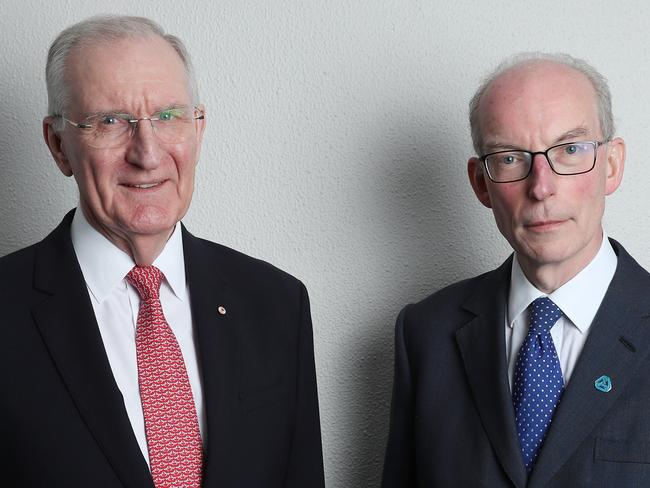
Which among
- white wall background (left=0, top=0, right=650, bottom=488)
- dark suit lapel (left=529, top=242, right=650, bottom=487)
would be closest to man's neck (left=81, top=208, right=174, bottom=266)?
white wall background (left=0, top=0, right=650, bottom=488)

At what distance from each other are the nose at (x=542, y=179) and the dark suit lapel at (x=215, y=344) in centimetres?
68

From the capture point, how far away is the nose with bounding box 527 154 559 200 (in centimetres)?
185

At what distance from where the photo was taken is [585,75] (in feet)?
6.40

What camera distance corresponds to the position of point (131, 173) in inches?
72.2

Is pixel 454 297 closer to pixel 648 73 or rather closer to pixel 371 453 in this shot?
pixel 371 453

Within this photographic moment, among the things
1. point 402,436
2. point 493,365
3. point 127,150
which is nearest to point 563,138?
point 493,365

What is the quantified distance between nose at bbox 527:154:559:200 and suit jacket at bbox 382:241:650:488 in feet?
0.82

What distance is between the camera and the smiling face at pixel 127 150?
72.2 inches

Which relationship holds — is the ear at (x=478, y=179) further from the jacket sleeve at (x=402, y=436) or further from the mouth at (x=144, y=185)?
the mouth at (x=144, y=185)

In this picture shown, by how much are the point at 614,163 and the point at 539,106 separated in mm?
223

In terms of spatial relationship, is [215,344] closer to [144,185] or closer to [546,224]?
[144,185]

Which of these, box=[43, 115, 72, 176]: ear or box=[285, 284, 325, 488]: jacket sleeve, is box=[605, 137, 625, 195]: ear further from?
box=[43, 115, 72, 176]: ear

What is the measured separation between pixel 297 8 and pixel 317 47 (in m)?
0.11

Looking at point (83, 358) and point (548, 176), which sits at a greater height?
point (548, 176)
